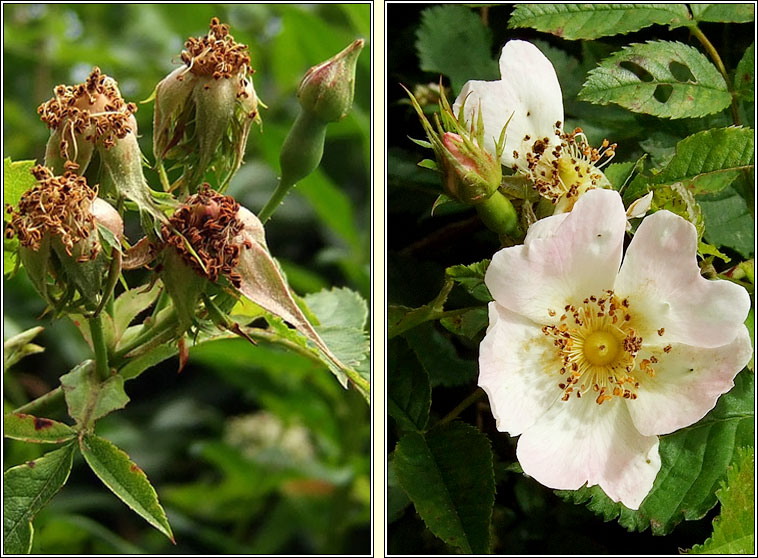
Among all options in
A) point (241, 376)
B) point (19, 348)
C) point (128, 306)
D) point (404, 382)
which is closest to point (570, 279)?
point (404, 382)

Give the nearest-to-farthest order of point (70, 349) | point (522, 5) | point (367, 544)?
point (522, 5)
point (367, 544)
point (70, 349)

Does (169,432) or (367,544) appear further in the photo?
(169,432)

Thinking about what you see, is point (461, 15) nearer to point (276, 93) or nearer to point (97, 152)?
point (97, 152)

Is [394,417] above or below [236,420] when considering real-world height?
above

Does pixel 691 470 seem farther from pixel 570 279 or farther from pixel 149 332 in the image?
pixel 149 332

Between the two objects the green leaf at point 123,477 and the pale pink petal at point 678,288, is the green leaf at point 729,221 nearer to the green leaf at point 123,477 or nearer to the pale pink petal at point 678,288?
the pale pink petal at point 678,288

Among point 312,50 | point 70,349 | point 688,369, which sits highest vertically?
point 312,50

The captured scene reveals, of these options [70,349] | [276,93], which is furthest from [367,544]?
[276,93]
